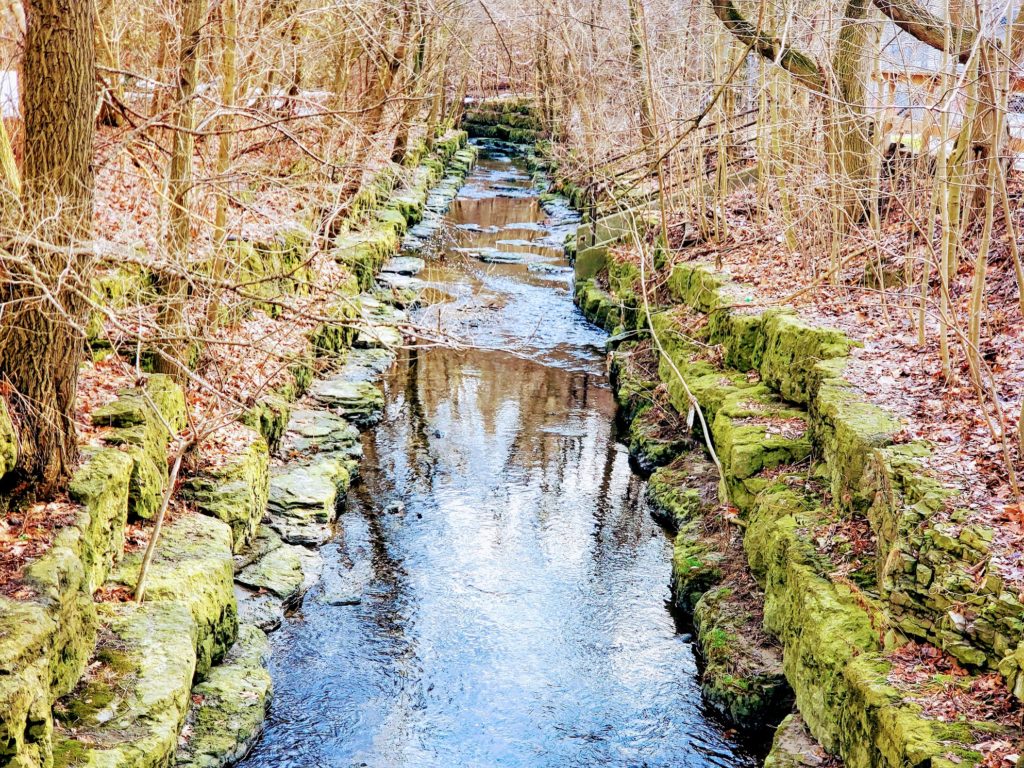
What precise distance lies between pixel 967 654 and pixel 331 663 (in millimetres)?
5402

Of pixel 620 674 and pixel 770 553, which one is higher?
pixel 770 553

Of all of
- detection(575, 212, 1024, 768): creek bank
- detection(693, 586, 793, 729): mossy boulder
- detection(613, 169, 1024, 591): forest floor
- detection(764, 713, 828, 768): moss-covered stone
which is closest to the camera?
detection(575, 212, 1024, 768): creek bank

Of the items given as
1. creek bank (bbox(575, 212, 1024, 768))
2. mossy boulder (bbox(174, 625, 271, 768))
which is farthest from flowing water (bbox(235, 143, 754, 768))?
creek bank (bbox(575, 212, 1024, 768))

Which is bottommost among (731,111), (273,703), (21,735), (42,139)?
(273,703)

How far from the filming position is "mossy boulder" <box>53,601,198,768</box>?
614 cm

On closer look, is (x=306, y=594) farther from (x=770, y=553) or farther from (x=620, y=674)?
(x=770, y=553)

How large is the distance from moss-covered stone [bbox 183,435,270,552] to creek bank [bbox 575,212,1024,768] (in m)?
4.68

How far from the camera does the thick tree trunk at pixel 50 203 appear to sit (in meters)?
6.96

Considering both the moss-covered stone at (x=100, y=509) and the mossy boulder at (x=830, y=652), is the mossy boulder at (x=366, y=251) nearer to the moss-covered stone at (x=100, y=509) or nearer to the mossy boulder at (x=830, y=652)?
the moss-covered stone at (x=100, y=509)

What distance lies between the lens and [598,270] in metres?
21.9

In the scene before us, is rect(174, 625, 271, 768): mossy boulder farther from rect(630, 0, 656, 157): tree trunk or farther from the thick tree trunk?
rect(630, 0, 656, 157): tree trunk

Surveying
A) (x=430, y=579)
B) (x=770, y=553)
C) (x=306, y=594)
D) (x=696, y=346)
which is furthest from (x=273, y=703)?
(x=696, y=346)

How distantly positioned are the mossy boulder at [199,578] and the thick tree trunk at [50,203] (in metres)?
1.27

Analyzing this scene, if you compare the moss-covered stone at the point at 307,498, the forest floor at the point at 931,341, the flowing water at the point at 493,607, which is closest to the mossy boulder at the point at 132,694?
the flowing water at the point at 493,607
